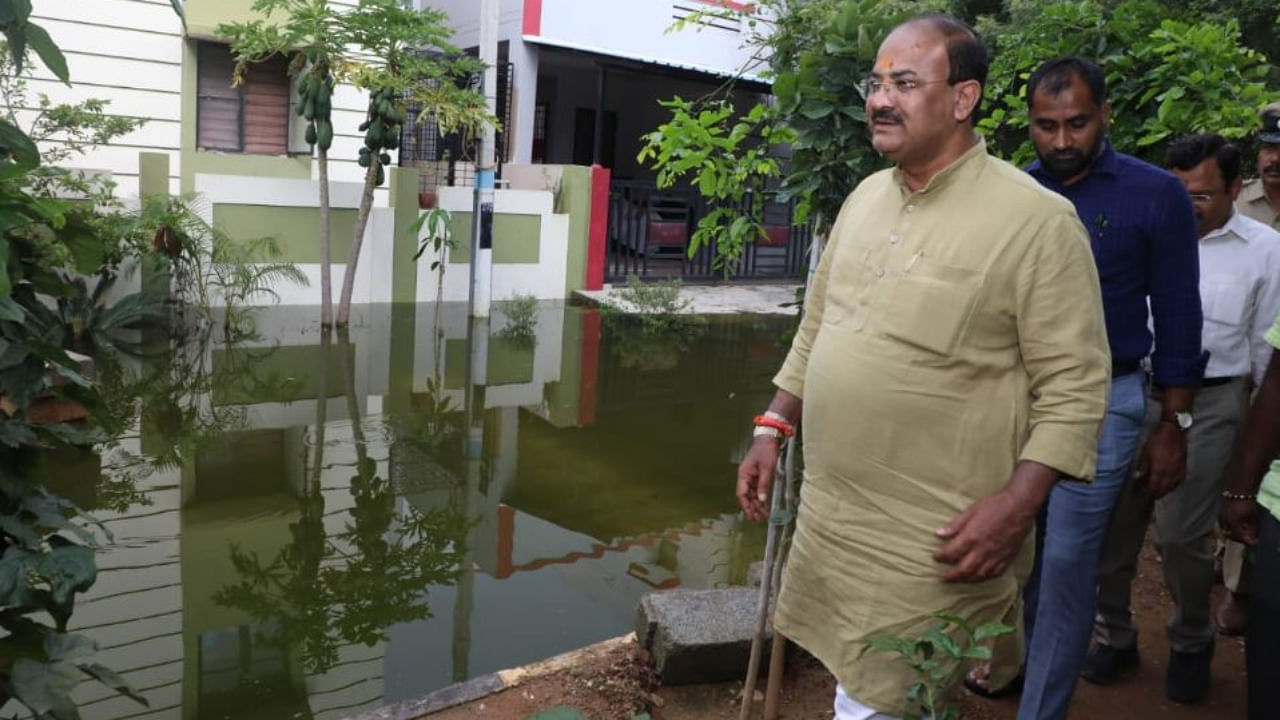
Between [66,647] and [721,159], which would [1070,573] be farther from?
[66,647]

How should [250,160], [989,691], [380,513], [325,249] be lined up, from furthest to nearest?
1. [250,160]
2. [325,249]
3. [380,513]
4. [989,691]

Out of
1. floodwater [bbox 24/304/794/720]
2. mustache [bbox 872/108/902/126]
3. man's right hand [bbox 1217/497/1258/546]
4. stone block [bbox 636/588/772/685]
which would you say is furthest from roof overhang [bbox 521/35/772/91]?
mustache [bbox 872/108/902/126]

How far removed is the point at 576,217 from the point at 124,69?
16.5ft

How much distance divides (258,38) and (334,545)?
19.5 feet

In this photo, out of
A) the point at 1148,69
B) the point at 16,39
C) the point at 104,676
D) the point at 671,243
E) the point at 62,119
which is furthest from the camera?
the point at 671,243

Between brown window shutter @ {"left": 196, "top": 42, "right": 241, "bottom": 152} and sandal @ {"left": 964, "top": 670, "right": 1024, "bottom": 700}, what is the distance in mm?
10551

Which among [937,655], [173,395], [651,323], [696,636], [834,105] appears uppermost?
[834,105]

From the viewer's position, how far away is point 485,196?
1063cm

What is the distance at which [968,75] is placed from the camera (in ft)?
6.63

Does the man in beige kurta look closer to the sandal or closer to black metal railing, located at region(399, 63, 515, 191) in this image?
the sandal

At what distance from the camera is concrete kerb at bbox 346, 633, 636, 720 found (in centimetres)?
319

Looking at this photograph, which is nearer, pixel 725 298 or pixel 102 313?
pixel 102 313

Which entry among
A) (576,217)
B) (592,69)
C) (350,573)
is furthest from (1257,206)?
(592,69)

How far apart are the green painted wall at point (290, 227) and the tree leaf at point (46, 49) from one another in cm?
828
